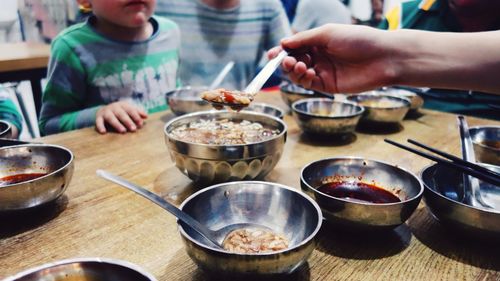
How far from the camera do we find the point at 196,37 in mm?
3262

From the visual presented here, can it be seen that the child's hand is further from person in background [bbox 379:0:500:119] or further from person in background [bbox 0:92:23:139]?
person in background [bbox 379:0:500:119]

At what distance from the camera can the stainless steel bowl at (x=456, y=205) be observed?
36.4 inches

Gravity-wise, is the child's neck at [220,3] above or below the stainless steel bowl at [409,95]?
above

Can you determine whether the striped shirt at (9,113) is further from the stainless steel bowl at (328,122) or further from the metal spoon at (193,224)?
the stainless steel bowl at (328,122)

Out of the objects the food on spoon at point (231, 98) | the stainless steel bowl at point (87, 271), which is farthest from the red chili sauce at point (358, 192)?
the stainless steel bowl at point (87, 271)

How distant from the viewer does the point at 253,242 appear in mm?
917

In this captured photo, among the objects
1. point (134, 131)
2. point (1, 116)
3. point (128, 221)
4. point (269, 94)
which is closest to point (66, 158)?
point (128, 221)

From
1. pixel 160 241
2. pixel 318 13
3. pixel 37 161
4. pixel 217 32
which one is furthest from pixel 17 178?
pixel 318 13

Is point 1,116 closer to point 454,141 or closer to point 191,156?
point 191,156

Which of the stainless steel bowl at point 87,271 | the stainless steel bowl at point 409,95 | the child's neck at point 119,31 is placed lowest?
the stainless steel bowl at point 409,95

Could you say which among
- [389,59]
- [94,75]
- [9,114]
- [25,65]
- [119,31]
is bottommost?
[25,65]

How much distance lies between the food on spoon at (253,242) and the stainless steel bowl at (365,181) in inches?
6.1

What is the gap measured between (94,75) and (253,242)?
1.79m

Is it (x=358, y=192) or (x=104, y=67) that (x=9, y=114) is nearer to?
(x=104, y=67)
